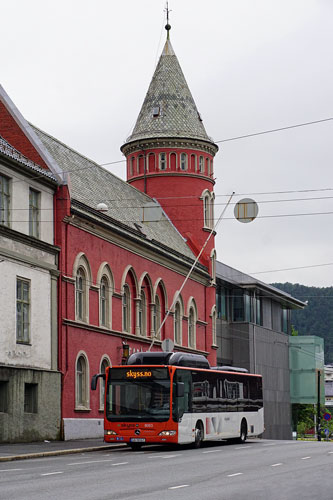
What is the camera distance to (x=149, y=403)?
103 feet

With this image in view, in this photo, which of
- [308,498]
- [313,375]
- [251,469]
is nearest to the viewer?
[308,498]

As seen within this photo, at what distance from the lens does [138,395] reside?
1241 inches

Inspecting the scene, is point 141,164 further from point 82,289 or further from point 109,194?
point 82,289

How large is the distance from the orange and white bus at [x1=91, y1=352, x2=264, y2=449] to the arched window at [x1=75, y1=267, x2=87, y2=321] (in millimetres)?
7443

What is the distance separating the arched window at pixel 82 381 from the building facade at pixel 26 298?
2.39m

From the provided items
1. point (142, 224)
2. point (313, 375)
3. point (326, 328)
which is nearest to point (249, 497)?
point (142, 224)

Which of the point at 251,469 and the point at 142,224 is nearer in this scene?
the point at 251,469

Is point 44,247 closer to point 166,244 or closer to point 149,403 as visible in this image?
point 149,403

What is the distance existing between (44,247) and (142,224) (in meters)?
14.1

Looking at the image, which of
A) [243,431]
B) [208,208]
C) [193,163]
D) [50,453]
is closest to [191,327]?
[208,208]

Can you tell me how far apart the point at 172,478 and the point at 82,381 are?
21.9 meters

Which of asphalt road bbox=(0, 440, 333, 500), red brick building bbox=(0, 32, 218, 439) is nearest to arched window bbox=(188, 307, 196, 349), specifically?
red brick building bbox=(0, 32, 218, 439)

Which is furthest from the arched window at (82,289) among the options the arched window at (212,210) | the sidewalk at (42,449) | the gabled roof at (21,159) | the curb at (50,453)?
the arched window at (212,210)

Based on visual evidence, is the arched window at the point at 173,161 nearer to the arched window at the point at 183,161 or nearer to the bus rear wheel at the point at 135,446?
the arched window at the point at 183,161
